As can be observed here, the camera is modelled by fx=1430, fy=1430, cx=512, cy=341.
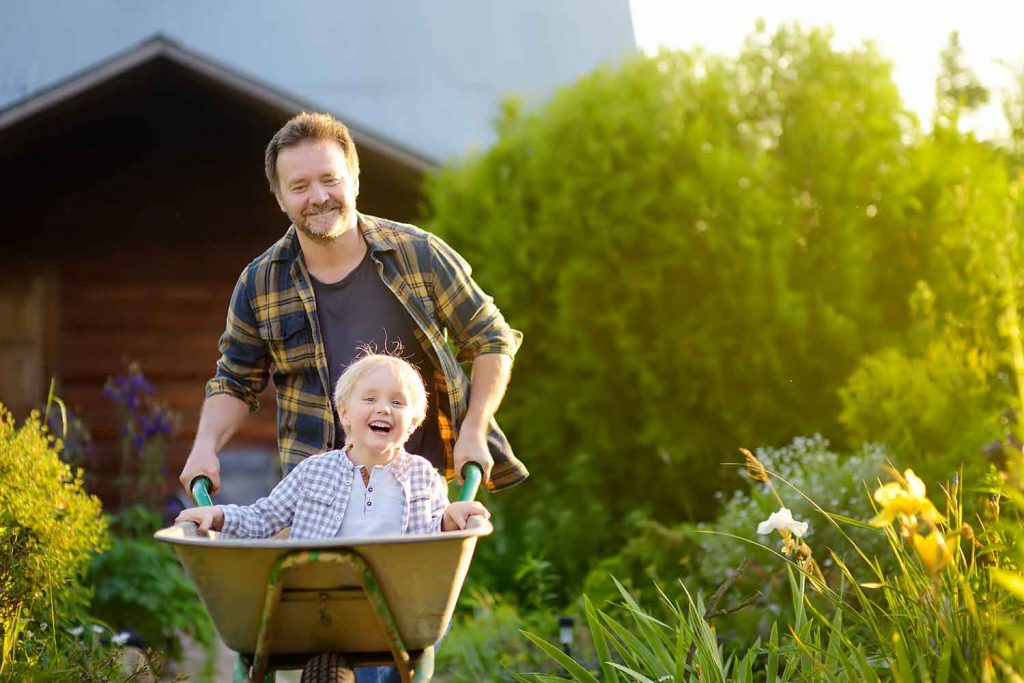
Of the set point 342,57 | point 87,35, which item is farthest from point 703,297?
point 87,35

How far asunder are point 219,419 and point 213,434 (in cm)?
9

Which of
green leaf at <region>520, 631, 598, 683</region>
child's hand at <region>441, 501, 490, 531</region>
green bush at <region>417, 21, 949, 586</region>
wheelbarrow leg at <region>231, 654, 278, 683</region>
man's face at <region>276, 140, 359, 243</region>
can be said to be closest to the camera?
wheelbarrow leg at <region>231, 654, 278, 683</region>

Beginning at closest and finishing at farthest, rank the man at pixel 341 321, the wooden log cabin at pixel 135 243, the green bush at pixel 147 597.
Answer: the man at pixel 341 321 → the green bush at pixel 147 597 → the wooden log cabin at pixel 135 243

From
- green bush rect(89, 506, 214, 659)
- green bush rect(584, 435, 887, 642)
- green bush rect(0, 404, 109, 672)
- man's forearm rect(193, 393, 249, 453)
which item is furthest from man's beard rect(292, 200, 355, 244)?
green bush rect(89, 506, 214, 659)

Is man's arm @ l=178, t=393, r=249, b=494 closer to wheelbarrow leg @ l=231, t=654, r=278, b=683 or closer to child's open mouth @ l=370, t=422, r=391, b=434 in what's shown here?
child's open mouth @ l=370, t=422, r=391, b=434

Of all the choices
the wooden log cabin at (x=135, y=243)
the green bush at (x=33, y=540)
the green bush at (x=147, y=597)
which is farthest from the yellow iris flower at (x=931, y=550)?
the wooden log cabin at (x=135, y=243)

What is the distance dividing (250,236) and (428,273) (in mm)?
6488

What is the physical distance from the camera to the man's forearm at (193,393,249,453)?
11.4 ft

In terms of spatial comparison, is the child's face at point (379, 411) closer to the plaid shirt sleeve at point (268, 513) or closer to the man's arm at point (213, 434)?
the plaid shirt sleeve at point (268, 513)

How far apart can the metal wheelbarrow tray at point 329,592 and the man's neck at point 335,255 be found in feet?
3.15

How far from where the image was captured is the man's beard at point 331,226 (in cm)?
341

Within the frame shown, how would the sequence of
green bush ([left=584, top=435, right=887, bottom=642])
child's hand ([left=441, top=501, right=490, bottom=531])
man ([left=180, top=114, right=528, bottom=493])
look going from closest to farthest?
child's hand ([left=441, top=501, right=490, bottom=531]) < man ([left=180, top=114, right=528, bottom=493]) < green bush ([left=584, top=435, right=887, bottom=642])

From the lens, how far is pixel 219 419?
359 centimetres

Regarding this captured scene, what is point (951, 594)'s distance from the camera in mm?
2801
